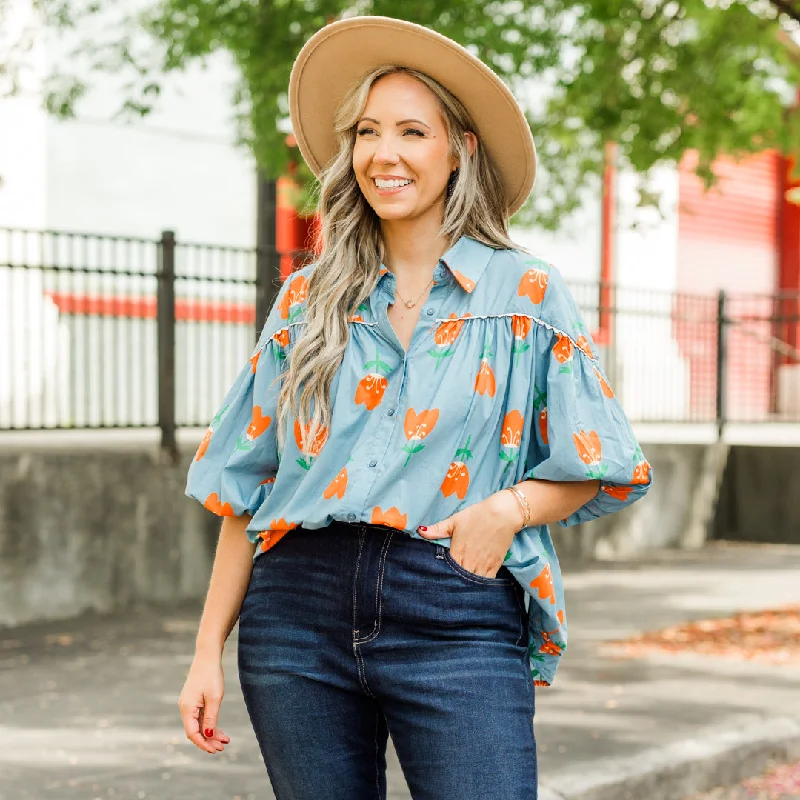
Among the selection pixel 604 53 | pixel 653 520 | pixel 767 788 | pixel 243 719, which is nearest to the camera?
pixel 767 788

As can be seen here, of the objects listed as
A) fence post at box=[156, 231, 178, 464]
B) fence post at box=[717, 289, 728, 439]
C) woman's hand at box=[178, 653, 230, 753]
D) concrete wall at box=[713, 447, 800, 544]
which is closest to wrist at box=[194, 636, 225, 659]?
woman's hand at box=[178, 653, 230, 753]

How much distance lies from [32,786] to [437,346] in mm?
3139

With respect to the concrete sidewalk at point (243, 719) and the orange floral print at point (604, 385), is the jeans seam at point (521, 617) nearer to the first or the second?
the orange floral print at point (604, 385)

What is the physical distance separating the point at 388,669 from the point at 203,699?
1.40 feet

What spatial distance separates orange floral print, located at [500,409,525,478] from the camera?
2422 millimetres

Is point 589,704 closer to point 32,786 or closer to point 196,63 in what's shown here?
point 32,786

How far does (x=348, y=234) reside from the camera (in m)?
2.62

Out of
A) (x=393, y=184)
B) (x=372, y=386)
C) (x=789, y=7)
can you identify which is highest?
(x=789, y=7)

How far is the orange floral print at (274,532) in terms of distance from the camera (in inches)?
95.0

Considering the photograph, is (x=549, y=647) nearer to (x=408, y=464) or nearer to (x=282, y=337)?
(x=408, y=464)

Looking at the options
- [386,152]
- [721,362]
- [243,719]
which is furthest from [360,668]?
[721,362]

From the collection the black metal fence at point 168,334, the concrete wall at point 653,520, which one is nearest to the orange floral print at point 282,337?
the black metal fence at point 168,334

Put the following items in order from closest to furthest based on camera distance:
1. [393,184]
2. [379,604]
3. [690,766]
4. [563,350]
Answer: [379,604], [563,350], [393,184], [690,766]

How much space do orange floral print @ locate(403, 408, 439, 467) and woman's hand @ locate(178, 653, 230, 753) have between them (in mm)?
552
